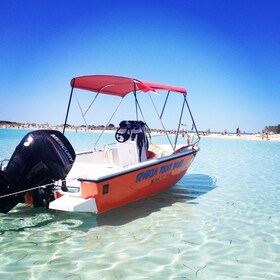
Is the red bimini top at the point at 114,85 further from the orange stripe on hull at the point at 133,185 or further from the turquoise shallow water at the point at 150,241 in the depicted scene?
the turquoise shallow water at the point at 150,241

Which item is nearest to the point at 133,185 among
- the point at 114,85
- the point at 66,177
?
the point at 66,177

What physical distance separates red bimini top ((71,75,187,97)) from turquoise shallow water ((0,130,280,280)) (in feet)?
8.23

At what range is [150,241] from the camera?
4441mm

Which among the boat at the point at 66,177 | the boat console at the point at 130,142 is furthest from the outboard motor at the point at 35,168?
the boat console at the point at 130,142

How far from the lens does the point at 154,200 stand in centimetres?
685

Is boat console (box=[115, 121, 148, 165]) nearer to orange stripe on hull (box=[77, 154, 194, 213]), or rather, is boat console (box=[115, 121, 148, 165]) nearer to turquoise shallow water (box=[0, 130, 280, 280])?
orange stripe on hull (box=[77, 154, 194, 213])

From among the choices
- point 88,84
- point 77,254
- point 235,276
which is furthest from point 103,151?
point 235,276

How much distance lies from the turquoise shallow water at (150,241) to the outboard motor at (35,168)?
48cm

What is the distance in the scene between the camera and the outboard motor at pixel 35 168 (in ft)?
15.2

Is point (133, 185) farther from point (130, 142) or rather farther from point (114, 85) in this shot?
point (114, 85)

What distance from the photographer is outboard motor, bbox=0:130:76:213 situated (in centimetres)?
463

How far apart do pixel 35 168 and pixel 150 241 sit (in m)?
2.09

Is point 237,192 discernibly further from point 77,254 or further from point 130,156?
point 77,254

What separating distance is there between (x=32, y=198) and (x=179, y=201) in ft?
10.6
